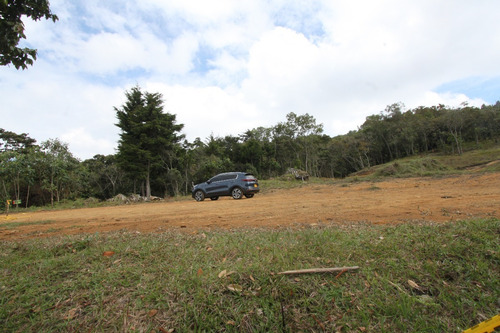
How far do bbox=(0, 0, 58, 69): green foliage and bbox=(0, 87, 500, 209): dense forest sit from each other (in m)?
17.1

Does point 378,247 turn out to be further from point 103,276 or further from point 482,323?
point 103,276

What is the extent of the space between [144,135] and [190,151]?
621 centimetres

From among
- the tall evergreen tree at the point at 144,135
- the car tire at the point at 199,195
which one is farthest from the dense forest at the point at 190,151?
the car tire at the point at 199,195

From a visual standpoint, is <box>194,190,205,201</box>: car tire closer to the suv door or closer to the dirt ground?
the suv door

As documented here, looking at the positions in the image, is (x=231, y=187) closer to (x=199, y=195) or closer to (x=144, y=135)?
(x=199, y=195)

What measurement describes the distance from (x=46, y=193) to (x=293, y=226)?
27.1 meters

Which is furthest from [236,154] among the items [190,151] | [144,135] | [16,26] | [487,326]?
[487,326]

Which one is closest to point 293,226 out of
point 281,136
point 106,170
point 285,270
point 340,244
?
point 340,244

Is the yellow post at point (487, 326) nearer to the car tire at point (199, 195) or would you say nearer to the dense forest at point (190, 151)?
the car tire at point (199, 195)

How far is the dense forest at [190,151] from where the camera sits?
70.2 feet

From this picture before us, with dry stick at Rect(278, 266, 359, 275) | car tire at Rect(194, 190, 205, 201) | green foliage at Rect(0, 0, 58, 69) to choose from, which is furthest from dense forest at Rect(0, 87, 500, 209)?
dry stick at Rect(278, 266, 359, 275)

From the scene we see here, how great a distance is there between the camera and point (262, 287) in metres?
2.26

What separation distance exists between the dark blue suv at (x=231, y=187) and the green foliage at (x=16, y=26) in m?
10.7

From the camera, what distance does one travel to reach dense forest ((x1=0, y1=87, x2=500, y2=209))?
842 inches
